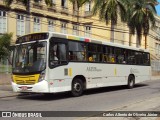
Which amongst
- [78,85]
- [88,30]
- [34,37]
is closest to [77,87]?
[78,85]

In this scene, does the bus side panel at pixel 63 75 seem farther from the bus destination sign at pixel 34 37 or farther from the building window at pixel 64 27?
the building window at pixel 64 27

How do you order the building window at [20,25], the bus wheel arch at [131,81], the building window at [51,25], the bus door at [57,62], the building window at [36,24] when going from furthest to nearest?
1. the building window at [51,25]
2. the building window at [36,24]
3. the building window at [20,25]
4. the bus wheel arch at [131,81]
5. the bus door at [57,62]

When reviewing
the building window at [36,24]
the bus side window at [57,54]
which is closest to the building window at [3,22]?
the building window at [36,24]

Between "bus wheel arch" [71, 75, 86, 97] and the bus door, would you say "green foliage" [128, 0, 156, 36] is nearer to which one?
"bus wheel arch" [71, 75, 86, 97]

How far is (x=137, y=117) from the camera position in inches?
410

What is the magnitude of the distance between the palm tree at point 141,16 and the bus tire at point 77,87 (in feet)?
96.2

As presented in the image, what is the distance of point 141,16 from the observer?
1860 inches

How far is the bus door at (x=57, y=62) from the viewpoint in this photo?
1609 centimetres

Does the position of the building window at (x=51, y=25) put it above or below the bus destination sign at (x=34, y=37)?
above

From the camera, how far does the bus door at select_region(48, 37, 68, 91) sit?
1609 centimetres

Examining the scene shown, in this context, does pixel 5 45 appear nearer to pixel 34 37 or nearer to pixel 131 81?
pixel 131 81

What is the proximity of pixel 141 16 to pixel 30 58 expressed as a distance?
33.3 meters

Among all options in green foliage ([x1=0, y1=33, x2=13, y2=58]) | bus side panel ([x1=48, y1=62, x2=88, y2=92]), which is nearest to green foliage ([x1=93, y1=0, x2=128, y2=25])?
green foliage ([x1=0, y1=33, x2=13, y2=58])

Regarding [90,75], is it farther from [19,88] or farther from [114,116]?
[114,116]
